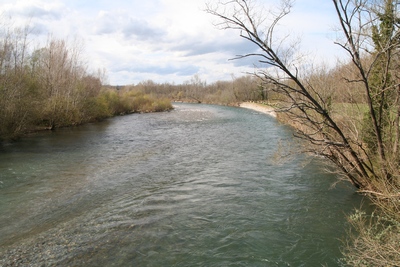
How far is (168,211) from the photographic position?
29.6 feet

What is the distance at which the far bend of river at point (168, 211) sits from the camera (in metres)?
6.56

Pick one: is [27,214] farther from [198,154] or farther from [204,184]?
[198,154]

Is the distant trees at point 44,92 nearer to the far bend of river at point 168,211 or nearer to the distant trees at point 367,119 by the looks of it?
the far bend of river at point 168,211

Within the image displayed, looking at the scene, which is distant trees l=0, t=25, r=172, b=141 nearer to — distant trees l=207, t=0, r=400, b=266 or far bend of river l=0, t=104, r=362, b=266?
far bend of river l=0, t=104, r=362, b=266

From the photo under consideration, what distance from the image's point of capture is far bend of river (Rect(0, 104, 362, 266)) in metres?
6.56

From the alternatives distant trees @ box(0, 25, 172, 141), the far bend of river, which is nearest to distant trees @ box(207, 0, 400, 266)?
the far bend of river

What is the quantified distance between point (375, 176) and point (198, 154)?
1001cm

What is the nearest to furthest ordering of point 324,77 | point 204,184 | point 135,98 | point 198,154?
point 204,184, point 324,77, point 198,154, point 135,98

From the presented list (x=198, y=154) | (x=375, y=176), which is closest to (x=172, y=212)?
(x=375, y=176)

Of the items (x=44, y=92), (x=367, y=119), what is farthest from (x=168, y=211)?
(x=44, y=92)

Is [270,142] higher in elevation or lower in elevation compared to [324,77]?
lower

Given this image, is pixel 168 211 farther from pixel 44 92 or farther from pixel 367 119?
pixel 44 92

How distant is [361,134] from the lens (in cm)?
1030

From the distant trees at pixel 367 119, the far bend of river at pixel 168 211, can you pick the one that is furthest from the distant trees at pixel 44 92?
the distant trees at pixel 367 119
